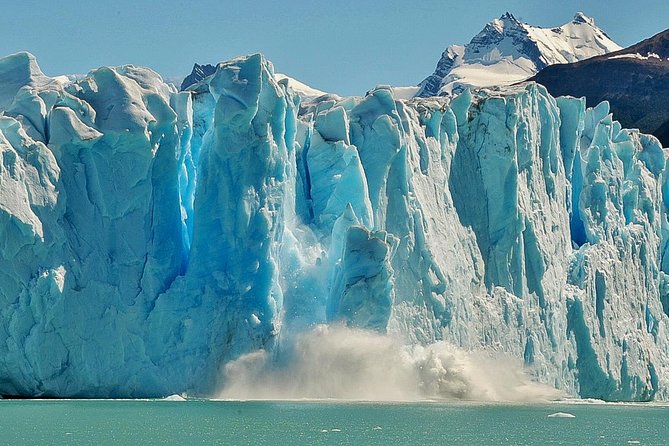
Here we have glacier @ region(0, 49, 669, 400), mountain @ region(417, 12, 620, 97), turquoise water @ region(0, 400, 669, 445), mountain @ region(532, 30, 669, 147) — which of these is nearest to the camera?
turquoise water @ region(0, 400, 669, 445)

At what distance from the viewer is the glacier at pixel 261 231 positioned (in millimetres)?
26703

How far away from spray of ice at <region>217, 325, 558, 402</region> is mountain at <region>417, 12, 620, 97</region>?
81.6 meters

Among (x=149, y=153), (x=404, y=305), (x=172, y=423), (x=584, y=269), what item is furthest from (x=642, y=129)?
(x=172, y=423)

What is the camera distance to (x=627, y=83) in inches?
2990

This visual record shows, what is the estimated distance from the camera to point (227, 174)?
94.2 ft

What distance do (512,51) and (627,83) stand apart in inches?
1766

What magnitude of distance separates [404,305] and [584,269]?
7386 millimetres

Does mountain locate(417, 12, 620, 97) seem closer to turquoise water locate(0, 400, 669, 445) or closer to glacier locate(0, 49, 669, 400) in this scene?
glacier locate(0, 49, 669, 400)

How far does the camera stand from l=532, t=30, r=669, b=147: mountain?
237 feet

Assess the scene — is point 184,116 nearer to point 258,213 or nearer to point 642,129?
point 258,213

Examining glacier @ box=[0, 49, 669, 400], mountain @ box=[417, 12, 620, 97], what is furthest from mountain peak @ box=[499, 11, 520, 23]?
glacier @ box=[0, 49, 669, 400]

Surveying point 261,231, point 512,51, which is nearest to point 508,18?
point 512,51

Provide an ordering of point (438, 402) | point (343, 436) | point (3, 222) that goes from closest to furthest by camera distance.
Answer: point (343, 436) < point (3, 222) < point (438, 402)

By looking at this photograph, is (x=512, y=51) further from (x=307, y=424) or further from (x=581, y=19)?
(x=307, y=424)
